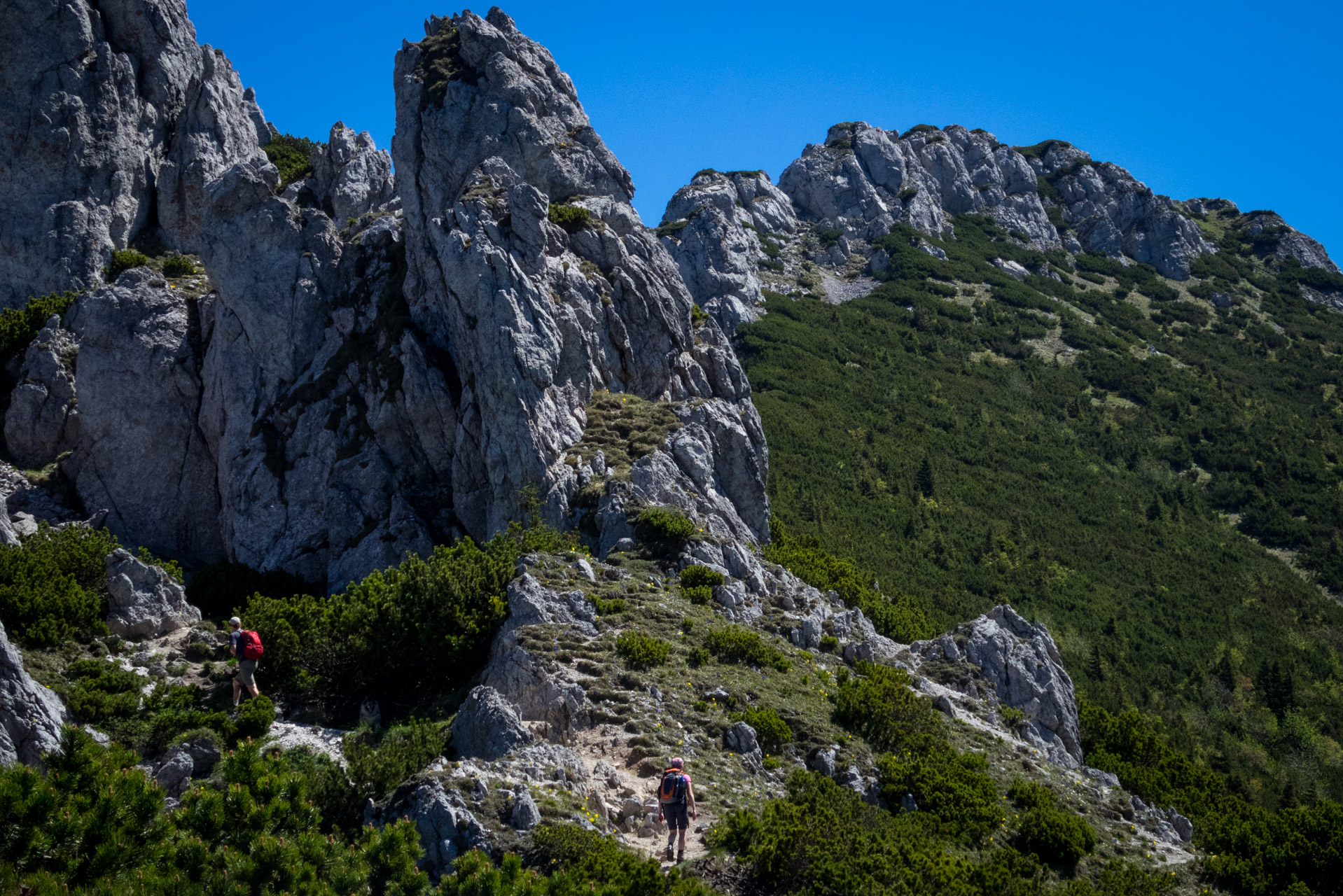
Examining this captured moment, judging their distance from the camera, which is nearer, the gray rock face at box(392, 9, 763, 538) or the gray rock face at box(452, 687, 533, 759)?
the gray rock face at box(452, 687, 533, 759)

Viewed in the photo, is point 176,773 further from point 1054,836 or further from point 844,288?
point 844,288

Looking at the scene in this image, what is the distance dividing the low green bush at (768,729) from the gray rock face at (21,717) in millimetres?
15292

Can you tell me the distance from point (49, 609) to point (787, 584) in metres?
25.1

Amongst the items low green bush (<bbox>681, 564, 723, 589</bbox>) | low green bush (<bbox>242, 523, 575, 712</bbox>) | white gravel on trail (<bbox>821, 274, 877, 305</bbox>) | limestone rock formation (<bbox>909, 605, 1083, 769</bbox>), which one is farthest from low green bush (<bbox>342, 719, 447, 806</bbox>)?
white gravel on trail (<bbox>821, 274, 877, 305</bbox>)

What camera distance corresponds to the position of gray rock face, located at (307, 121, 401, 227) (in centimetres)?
5181

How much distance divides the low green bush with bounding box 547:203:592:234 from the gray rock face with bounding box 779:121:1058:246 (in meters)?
120

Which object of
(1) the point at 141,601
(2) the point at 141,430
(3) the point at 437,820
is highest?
(2) the point at 141,430

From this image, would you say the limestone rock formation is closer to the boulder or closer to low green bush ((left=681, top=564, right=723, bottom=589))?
low green bush ((left=681, top=564, right=723, bottom=589))

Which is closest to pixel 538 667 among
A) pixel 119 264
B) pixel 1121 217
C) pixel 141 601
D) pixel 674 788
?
pixel 674 788

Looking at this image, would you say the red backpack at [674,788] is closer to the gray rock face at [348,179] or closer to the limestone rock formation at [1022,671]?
the limestone rock formation at [1022,671]

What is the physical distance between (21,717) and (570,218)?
114 feet

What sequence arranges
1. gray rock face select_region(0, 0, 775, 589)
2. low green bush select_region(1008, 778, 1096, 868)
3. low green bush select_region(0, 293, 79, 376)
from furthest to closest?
low green bush select_region(0, 293, 79, 376), gray rock face select_region(0, 0, 775, 589), low green bush select_region(1008, 778, 1096, 868)

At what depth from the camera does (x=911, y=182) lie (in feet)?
562

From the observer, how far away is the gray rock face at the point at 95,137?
46.2 meters
